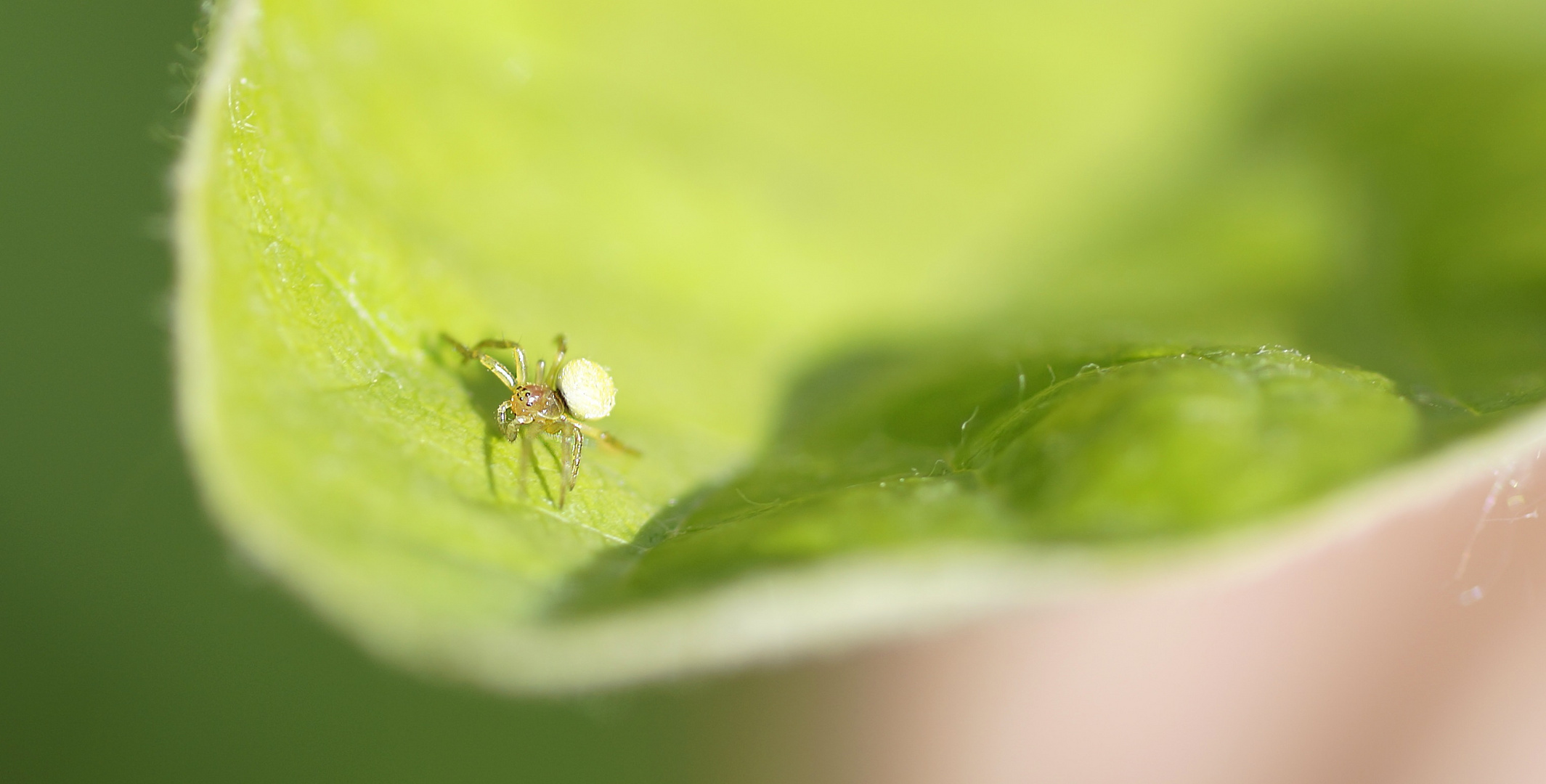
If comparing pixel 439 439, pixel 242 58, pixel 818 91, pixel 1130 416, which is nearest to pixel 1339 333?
pixel 1130 416

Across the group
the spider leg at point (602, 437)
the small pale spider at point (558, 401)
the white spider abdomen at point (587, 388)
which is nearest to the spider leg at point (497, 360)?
the small pale spider at point (558, 401)

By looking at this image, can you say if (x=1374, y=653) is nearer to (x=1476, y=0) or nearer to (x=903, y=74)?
(x=1476, y=0)

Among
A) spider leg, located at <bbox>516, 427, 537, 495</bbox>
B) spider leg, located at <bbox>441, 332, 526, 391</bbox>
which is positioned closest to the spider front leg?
spider leg, located at <bbox>516, 427, 537, 495</bbox>

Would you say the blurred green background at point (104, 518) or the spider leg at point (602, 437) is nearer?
the spider leg at point (602, 437)

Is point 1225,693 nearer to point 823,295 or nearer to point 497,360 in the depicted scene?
point 823,295

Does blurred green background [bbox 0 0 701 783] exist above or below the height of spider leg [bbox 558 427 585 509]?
above

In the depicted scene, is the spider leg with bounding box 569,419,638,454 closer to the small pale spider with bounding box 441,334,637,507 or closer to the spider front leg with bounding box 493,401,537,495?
the small pale spider with bounding box 441,334,637,507

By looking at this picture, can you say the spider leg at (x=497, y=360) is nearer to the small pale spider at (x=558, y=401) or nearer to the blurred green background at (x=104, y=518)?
the small pale spider at (x=558, y=401)
